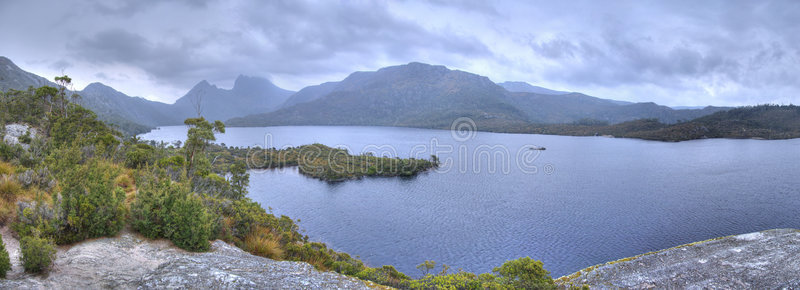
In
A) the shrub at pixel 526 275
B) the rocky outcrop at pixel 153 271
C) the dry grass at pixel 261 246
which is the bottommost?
the shrub at pixel 526 275

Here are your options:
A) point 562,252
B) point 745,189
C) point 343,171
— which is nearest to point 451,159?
point 343,171

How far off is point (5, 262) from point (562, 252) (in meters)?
41.5

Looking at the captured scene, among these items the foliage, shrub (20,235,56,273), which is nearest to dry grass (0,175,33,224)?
shrub (20,235,56,273)

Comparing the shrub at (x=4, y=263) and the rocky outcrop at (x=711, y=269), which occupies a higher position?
A: the shrub at (x=4, y=263)

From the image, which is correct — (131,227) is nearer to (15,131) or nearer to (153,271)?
(153,271)

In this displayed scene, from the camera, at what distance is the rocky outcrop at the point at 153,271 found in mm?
8784

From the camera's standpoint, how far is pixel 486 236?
4275 cm

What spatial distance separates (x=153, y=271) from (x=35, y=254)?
8.53 ft

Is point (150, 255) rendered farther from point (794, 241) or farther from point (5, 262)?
point (794, 241)

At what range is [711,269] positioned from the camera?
2098 centimetres

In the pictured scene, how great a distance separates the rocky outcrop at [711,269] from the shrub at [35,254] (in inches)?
874

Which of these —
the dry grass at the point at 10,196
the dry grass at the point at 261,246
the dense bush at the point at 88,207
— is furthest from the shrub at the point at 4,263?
the dry grass at the point at 261,246

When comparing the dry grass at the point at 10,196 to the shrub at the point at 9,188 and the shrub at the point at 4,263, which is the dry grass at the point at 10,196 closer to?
the shrub at the point at 9,188

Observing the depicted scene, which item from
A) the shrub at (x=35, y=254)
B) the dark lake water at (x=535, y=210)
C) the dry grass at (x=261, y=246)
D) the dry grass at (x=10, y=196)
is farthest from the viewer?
the dark lake water at (x=535, y=210)
